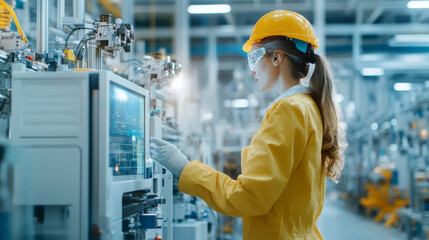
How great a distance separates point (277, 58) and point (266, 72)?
0.08m

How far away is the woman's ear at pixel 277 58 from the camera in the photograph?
210cm

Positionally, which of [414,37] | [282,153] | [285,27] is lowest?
[282,153]

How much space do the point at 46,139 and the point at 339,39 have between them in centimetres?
1390

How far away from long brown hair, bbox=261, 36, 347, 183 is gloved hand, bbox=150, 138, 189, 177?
1.98ft

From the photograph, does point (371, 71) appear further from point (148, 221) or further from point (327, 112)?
point (148, 221)

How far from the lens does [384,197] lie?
12.0 m

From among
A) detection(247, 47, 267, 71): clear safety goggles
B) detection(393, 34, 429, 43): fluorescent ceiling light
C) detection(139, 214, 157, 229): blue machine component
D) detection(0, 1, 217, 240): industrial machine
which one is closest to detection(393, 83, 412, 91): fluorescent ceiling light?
detection(393, 34, 429, 43): fluorescent ceiling light

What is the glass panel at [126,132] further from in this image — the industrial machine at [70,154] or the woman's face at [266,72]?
the woman's face at [266,72]

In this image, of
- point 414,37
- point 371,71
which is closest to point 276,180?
point 414,37

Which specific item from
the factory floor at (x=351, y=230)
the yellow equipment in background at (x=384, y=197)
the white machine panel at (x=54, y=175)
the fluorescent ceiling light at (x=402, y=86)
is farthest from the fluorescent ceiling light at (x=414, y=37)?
the white machine panel at (x=54, y=175)

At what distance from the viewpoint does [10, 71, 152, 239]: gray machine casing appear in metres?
1.67

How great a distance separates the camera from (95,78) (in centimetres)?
170

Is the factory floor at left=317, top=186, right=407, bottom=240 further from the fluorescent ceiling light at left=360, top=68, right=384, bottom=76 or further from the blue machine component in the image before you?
the blue machine component

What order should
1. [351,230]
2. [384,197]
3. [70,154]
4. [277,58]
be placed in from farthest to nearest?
[384,197]
[351,230]
[277,58]
[70,154]
